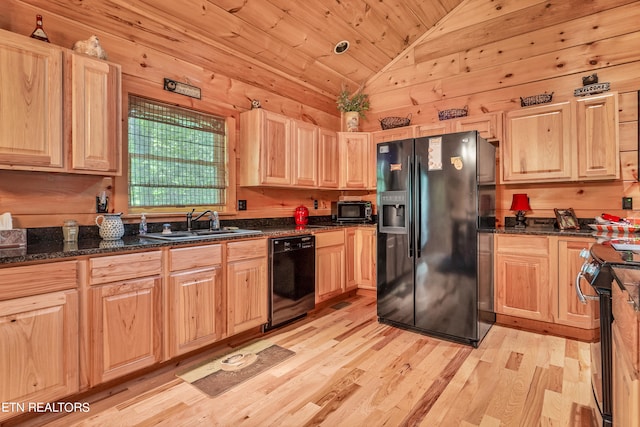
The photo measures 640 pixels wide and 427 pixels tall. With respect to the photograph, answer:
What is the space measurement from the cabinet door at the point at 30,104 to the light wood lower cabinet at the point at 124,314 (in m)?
0.72

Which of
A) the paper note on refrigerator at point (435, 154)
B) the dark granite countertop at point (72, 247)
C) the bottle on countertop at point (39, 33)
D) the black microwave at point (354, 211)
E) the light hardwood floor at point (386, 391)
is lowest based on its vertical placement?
the light hardwood floor at point (386, 391)

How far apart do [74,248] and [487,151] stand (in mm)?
3263

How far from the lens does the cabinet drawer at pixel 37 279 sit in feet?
5.37

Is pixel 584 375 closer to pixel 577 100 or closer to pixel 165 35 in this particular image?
pixel 577 100

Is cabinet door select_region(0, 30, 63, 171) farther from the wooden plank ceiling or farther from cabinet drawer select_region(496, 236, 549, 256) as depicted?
cabinet drawer select_region(496, 236, 549, 256)

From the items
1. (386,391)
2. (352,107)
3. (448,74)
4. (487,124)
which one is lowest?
(386,391)

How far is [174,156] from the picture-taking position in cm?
299

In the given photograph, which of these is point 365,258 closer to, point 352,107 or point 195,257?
point 352,107

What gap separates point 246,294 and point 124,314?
0.95 metres

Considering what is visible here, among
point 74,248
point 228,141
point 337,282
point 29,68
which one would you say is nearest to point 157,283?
point 74,248

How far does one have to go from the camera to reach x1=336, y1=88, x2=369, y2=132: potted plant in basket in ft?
14.7

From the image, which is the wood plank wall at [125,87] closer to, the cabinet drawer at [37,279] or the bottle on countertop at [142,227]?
the bottle on countertop at [142,227]

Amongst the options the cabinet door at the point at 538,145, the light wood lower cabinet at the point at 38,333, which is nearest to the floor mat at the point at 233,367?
the light wood lower cabinet at the point at 38,333

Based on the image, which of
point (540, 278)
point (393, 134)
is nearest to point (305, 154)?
point (393, 134)
